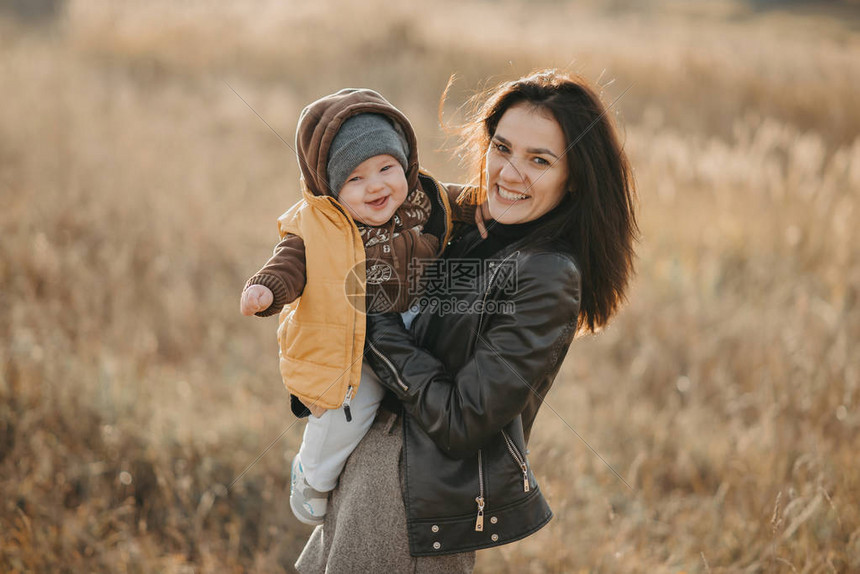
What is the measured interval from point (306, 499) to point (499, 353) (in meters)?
0.73

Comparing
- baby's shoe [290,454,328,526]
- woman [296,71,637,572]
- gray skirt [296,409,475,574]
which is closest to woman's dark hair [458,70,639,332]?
woman [296,71,637,572]

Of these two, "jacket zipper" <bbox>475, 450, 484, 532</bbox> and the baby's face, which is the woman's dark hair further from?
"jacket zipper" <bbox>475, 450, 484, 532</bbox>

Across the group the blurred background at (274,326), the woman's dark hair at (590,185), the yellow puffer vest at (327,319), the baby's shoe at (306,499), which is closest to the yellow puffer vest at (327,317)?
the yellow puffer vest at (327,319)

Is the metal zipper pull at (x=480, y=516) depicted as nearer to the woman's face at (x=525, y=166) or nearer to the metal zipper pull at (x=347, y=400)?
the metal zipper pull at (x=347, y=400)

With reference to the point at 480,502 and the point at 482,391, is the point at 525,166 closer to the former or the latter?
the point at 482,391

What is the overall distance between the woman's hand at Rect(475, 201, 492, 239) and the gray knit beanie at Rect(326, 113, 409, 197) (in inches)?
12.9

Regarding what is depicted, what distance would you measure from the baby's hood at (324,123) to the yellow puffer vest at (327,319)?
90 millimetres

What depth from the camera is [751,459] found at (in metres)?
3.18

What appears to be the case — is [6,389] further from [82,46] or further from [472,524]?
[82,46]

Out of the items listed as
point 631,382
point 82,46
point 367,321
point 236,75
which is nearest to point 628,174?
point 367,321

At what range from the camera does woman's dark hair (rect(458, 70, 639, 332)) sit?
A: 5.33 ft

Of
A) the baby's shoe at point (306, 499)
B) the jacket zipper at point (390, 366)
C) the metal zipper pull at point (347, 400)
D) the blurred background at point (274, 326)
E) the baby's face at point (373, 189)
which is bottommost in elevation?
the blurred background at point (274, 326)

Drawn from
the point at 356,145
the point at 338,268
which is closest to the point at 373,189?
the point at 356,145

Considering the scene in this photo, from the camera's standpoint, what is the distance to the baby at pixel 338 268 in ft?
5.14
